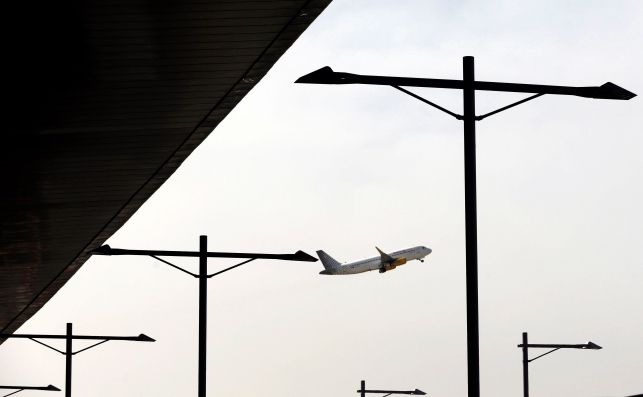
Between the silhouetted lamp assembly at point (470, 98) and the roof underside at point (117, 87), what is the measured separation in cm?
112

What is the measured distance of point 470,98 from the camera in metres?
22.5

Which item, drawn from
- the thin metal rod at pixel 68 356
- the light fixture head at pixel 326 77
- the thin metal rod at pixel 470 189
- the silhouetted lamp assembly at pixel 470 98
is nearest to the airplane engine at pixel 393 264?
the thin metal rod at pixel 68 356

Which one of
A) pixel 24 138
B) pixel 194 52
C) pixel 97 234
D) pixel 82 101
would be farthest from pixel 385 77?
pixel 97 234

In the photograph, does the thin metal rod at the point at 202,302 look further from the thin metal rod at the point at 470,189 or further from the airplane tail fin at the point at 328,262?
the airplane tail fin at the point at 328,262

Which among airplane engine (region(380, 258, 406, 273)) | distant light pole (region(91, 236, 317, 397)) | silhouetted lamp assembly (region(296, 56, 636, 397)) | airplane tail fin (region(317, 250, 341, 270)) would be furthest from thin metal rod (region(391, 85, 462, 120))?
airplane tail fin (region(317, 250, 341, 270))

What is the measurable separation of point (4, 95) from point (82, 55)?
9.64 feet

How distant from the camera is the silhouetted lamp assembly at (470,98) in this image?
70.5 ft

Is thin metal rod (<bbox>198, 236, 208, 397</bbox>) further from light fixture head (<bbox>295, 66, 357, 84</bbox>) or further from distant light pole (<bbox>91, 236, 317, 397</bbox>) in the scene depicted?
light fixture head (<bbox>295, 66, 357, 84</bbox>)

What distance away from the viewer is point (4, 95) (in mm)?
24469

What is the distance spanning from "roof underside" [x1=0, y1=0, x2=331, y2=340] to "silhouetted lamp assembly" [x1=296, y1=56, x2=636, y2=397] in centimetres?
112

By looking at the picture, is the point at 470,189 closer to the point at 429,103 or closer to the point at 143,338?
the point at 429,103

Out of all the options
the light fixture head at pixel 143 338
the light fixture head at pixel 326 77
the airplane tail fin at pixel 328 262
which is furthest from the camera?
the airplane tail fin at pixel 328 262

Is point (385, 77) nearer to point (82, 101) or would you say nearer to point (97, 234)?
point (82, 101)

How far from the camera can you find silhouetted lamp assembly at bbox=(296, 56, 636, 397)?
846 inches
